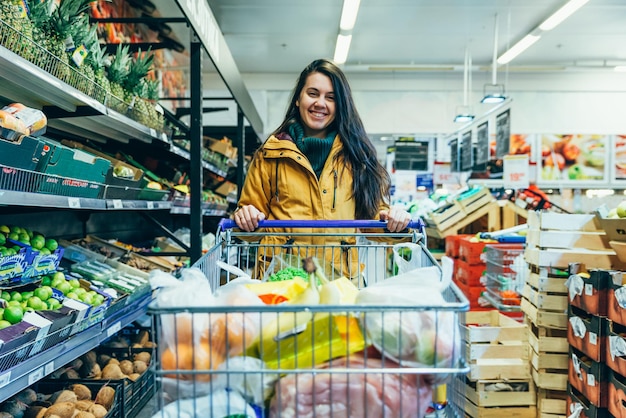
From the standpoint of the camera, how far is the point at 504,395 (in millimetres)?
3350

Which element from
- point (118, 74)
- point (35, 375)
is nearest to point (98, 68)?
point (118, 74)

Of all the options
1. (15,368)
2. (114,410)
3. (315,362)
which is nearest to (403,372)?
(315,362)

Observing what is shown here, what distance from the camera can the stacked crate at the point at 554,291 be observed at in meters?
3.29

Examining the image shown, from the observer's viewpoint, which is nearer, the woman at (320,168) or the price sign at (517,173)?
the woman at (320,168)

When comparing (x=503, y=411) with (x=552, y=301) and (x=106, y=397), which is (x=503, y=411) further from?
(x=106, y=397)

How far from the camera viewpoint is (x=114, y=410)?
222 centimetres

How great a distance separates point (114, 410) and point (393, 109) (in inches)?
405

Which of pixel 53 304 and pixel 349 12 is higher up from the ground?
pixel 349 12

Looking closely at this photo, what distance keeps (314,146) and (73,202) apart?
3.16ft

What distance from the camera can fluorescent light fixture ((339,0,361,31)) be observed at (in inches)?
245

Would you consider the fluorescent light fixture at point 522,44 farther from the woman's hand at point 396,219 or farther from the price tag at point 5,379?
the price tag at point 5,379

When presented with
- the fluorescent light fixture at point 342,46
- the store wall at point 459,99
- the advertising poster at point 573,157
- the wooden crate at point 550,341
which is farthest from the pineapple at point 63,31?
the advertising poster at point 573,157

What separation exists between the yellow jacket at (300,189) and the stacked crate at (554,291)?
5.72 feet

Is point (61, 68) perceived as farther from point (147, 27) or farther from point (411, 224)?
point (147, 27)
